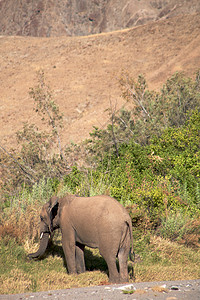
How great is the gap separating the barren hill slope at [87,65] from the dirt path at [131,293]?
78.3 feet

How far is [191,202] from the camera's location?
924 centimetres

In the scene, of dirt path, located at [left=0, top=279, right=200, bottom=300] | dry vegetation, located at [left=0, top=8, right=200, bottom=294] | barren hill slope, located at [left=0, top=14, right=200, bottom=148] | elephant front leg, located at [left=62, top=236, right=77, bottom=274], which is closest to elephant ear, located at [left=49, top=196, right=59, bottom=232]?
elephant front leg, located at [left=62, top=236, right=77, bottom=274]

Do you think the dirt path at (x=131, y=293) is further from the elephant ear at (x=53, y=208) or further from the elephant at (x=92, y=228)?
the elephant ear at (x=53, y=208)

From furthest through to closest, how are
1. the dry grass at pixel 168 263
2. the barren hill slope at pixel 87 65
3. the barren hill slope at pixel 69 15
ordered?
the barren hill slope at pixel 69 15 < the barren hill slope at pixel 87 65 < the dry grass at pixel 168 263

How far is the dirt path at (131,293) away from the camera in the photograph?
4465mm

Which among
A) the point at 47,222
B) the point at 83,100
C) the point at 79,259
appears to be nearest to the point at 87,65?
the point at 83,100

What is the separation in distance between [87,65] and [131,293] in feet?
145

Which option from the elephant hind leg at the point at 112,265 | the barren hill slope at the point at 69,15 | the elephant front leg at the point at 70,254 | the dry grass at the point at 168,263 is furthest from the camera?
the barren hill slope at the point at 69,15

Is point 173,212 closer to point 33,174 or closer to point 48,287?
point 48,287

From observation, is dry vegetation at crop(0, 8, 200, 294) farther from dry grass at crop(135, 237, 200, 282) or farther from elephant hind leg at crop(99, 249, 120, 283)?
elephant hind leg at crop(99, 249, 120, 283)

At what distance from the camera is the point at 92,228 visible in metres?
5.63

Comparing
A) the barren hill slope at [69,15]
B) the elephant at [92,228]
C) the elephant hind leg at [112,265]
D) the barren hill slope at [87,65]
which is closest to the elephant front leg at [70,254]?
the elephant at [92,228]

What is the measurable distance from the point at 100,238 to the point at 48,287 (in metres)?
1.09

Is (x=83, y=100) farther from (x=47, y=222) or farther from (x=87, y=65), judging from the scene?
(x=47, y=222)
